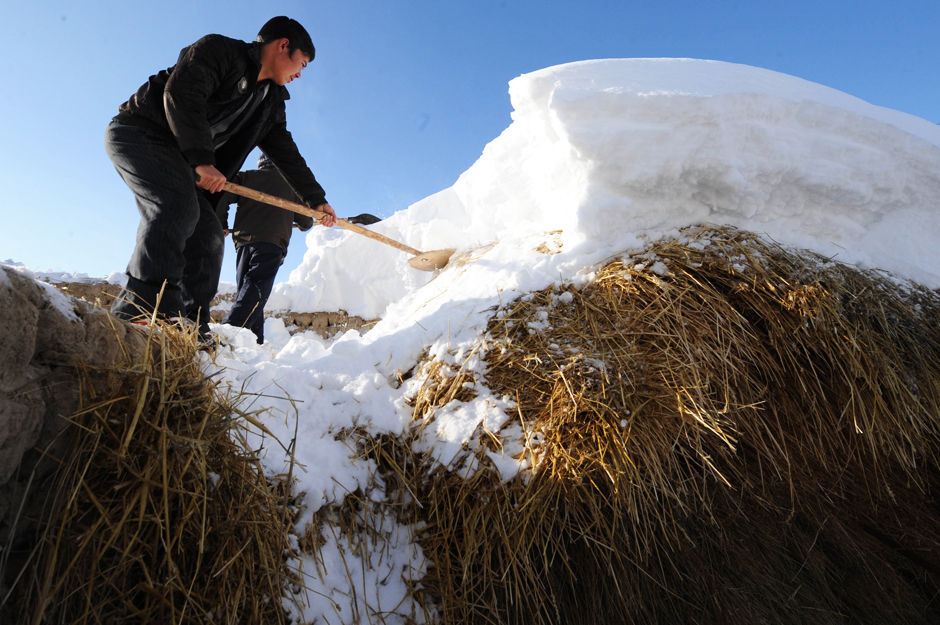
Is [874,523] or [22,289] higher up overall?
[22,289]

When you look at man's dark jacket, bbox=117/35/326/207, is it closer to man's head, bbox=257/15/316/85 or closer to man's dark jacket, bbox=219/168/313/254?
man's head, bbox=257/15/316/85

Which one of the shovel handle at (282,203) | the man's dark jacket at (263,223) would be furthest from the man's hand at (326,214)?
the man's dark jacket at (263,223)

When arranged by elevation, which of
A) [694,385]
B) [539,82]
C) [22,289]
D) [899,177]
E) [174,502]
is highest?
[539,82]

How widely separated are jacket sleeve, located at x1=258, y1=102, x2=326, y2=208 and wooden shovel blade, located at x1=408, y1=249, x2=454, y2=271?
769mm

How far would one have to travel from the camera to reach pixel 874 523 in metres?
1.30

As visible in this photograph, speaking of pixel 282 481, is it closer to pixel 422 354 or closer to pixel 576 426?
pixel 422 354

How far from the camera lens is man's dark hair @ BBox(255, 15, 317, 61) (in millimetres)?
2379

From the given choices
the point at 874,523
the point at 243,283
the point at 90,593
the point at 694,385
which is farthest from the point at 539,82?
the point at 243,283

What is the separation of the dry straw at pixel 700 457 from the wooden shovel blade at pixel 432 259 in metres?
1.80

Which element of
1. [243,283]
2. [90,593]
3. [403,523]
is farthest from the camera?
[243,283]

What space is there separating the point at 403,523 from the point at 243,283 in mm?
3016

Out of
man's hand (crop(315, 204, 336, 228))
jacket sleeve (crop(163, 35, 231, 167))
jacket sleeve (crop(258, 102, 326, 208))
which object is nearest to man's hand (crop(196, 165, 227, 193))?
jacket sleeve (crop(163, 35, 231, 167))

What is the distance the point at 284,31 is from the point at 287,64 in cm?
16

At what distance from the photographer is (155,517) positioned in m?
0.75
